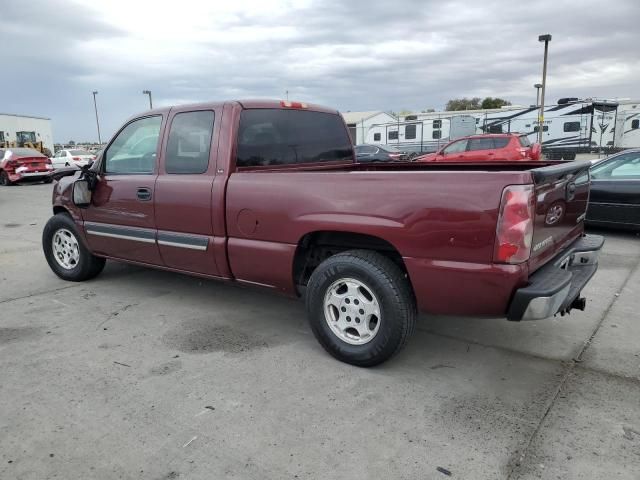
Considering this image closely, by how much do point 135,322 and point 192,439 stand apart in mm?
1939

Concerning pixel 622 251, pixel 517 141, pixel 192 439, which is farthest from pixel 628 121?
pixel 192 439

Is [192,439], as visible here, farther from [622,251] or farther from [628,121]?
[628,121]

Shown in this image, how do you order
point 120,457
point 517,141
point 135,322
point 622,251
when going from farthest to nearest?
1. point 517,141
2. point 622,251
3. point 135,322
4. point 120,457

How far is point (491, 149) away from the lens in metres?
16.2

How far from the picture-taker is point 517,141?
16.1 meters

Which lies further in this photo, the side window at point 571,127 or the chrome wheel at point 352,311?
the side window at point 571,127

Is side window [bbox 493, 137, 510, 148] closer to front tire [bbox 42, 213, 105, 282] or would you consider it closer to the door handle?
front tire [bbox 42, 213, 105, 282]

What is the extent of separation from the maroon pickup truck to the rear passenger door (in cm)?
1

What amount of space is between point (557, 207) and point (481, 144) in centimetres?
1423

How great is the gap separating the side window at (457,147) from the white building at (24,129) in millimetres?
41974

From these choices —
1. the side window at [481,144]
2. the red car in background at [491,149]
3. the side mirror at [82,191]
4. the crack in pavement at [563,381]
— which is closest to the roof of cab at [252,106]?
the side mirror at [82,191]

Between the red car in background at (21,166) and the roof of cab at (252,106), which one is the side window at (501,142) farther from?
the red car in background at (21,166)

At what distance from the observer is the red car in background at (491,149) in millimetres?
15773

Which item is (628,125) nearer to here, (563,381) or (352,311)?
(563,381)
